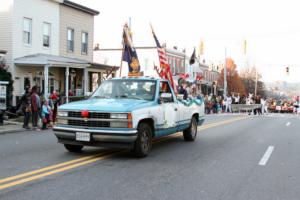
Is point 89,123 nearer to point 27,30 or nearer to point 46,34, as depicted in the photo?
point 27,30

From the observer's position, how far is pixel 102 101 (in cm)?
908

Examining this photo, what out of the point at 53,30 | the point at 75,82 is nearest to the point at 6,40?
the point at 53,30

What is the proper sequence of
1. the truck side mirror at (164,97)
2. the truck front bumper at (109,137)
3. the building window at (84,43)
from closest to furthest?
the truck front bumper at (109,137) < the truck side mirror at (164,97) < the building window at (84,43)

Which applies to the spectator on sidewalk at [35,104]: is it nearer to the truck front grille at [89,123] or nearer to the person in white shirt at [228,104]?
the truck front grille at [89,123]

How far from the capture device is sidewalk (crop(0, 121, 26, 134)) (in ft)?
48.0

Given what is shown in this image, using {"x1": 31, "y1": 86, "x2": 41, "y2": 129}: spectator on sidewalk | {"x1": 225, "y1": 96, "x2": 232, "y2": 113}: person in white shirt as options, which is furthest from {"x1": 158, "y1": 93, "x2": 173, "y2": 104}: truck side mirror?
{"x1": 225, "y1": 96, "x2": 232, "y2": 113}: person in white shirt

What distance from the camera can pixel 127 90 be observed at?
979 centimetres

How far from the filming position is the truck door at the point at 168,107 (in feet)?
32.1

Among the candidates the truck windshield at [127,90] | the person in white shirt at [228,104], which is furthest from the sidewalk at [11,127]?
the person in white shirt at [228,104]

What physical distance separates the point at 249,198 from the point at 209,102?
30.0 m

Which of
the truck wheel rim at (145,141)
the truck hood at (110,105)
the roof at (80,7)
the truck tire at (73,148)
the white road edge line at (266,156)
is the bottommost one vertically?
the white road edge line at (266,156)

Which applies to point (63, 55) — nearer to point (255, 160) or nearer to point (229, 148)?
point (229, 148)

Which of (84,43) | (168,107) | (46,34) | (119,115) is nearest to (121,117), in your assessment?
(119,115)

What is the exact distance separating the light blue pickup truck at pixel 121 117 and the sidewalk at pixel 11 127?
20.2 ft
